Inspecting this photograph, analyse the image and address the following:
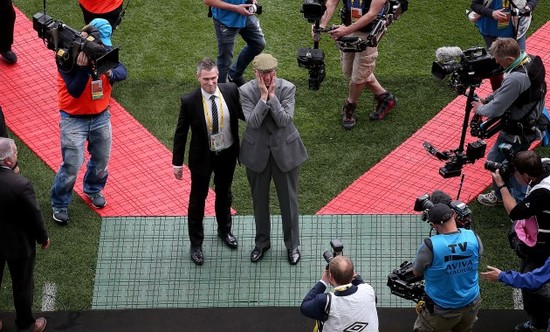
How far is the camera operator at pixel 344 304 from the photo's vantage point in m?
6.47

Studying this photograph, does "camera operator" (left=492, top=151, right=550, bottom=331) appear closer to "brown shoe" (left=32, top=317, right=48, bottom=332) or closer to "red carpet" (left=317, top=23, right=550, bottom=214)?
"red carpet" (left=317, top=23, right=550, bottom=214)

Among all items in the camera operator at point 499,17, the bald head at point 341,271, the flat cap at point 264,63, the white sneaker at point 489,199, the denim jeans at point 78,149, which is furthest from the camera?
the camera operator at point 499,17

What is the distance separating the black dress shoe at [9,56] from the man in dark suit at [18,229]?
390 cm

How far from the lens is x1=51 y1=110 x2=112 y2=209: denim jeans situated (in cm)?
886

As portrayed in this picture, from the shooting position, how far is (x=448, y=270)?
692 cm

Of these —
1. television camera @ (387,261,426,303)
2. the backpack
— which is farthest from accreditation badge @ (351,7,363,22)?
television camera @ (387,261,426,303)

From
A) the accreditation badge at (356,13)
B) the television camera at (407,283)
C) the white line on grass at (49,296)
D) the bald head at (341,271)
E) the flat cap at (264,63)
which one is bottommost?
the white line on grass at (49,296)

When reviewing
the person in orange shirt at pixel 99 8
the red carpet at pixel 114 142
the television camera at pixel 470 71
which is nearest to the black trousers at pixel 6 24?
the red carpet at pixel 114 142

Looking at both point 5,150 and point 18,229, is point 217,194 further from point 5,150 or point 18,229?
point 5,150

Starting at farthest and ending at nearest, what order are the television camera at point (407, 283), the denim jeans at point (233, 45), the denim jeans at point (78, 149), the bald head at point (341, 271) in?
the denim jeans at point (233, 45) → the denim jeans at point (78, 149) → the television camera at point (407, 283) → the bald head at point (341, 271)

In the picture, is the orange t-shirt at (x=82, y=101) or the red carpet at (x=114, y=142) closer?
the orange t-shirt at (x=82, y=101)

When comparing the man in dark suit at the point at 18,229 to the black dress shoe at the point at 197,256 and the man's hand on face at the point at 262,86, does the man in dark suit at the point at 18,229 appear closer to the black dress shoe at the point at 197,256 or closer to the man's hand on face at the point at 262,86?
the black dress shoe at the point at 197,256

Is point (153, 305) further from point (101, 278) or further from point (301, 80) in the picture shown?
→ point (301, 80)

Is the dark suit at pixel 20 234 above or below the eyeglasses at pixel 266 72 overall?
below
